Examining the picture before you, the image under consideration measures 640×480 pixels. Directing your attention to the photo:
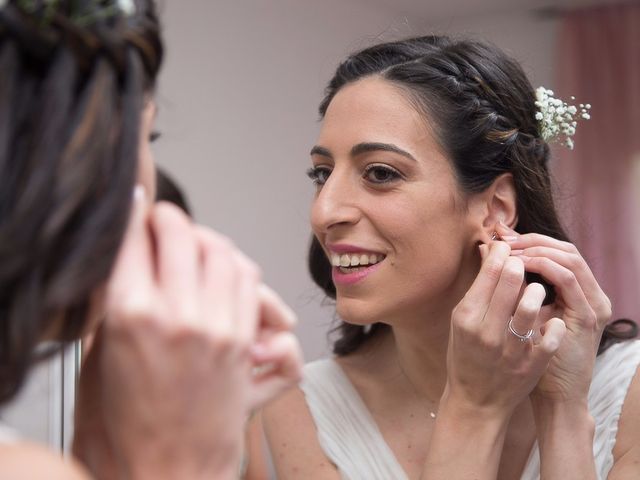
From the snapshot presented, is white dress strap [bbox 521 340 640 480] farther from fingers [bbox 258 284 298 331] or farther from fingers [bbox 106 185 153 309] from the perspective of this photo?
fingers [bbox 106 185 153 309]

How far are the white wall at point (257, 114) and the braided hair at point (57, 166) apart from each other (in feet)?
8.29

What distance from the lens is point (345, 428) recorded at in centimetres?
172

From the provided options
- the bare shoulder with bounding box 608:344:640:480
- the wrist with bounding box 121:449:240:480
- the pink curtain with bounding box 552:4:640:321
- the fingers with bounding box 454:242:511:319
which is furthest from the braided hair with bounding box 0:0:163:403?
the pink curtain with bounding box 552:4:640:321

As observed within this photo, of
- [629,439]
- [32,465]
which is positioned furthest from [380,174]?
[32,465]

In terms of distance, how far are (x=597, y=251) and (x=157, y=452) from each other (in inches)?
162

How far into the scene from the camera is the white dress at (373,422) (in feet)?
5.14

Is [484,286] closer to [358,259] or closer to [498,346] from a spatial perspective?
[498,346]

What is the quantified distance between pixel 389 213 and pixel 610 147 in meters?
3.28

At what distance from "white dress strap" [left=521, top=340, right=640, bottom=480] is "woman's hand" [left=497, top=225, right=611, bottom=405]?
14 centimetres

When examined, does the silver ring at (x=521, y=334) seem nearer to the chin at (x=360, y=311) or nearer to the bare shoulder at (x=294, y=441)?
the chin at (x=360, y=311)

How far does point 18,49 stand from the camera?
698 millimetres

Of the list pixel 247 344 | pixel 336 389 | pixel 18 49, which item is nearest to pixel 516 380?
pixel 336 389

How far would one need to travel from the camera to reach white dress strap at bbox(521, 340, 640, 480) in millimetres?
1551

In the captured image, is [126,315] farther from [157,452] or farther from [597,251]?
[597,251]
